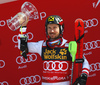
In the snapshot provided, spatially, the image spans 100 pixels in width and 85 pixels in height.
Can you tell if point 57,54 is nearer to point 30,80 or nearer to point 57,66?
point 57,66

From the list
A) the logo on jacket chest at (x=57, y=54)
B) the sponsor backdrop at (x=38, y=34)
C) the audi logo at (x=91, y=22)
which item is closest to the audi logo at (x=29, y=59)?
the sponsor backdrop at (x=38, y=34)

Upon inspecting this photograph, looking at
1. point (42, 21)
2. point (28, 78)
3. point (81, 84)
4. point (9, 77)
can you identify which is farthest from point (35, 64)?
point (81, 84)

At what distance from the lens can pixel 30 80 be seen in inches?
142

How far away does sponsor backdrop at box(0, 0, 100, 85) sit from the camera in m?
3.41

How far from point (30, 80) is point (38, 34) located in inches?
33.7

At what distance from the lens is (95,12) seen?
341 centimetres

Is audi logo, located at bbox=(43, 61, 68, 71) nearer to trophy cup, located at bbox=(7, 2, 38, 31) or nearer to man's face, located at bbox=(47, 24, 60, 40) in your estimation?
man's face, located at bbox=(47, 24, 60, 40)

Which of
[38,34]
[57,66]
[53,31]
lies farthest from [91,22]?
[57,66]

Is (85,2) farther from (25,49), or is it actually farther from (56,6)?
(25,49)

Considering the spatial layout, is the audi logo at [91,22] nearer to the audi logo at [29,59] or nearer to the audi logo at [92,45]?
the audi logo at [92,45]

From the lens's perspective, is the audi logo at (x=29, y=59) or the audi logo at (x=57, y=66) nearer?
the audi logo at (x=57, y=66)

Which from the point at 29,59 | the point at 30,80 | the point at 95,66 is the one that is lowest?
the point at 30,80

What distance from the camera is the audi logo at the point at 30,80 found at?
360 centimetres

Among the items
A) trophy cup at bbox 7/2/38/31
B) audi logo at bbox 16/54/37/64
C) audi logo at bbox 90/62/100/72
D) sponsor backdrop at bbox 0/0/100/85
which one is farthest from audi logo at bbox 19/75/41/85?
trophy cup at bbox 7/2/38/31
